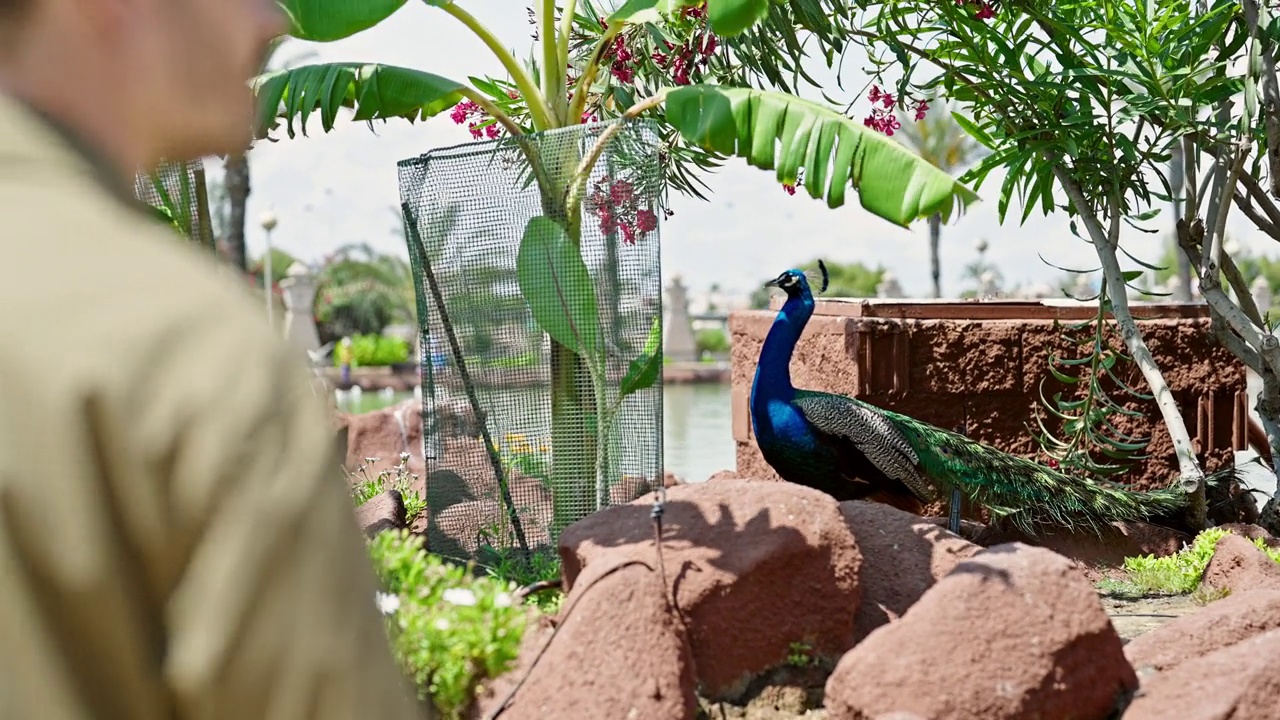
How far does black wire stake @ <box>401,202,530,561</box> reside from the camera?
498cm

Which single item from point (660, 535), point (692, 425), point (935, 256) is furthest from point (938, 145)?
point (660, 535)

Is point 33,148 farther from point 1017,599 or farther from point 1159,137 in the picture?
point 1159,137

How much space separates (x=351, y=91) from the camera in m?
5.58

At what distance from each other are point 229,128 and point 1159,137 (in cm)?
653

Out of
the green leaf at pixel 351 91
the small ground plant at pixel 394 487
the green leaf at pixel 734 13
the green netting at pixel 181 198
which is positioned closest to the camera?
the green leaf at pixel 734 13

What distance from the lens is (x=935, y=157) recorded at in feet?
104

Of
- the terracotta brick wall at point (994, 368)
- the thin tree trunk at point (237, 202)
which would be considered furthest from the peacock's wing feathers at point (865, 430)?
the thin tree trunk at point (237, 202)

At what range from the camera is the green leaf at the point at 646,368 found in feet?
15.8

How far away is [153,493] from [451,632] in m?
2.77

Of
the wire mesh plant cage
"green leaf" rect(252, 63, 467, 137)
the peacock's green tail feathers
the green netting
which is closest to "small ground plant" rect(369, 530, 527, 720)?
the wire mesh plant cage

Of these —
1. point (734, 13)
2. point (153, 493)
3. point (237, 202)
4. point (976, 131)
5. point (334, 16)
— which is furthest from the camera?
point (237, 202)

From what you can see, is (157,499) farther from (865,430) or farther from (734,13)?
(865,430)

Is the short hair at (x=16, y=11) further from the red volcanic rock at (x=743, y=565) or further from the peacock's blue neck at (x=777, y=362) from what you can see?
the peacock's blue neck at (x=777, y=362)

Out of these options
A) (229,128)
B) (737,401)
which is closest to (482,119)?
(737,401)
